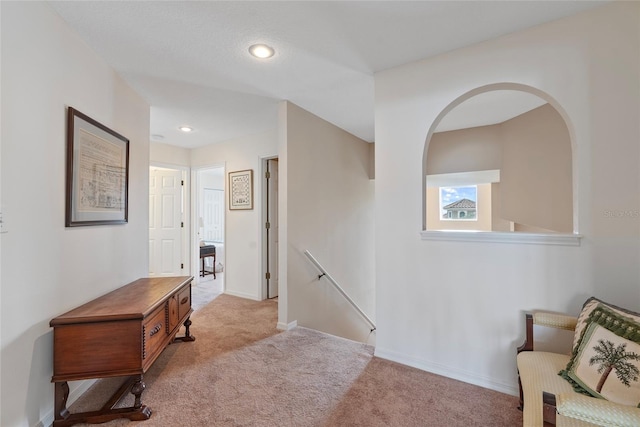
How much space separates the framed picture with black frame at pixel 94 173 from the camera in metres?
1.83

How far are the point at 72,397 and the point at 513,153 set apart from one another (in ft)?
15.7

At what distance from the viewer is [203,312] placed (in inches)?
142

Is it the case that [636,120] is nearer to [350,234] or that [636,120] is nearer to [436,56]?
[436,56]

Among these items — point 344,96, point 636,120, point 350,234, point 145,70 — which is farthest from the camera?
point 350,234

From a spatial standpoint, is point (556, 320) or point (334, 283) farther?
point (334, 283)

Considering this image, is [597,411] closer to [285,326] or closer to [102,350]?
[102,350]

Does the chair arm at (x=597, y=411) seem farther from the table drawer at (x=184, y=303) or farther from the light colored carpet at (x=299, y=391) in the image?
the table drawer at (x=184, y=303)

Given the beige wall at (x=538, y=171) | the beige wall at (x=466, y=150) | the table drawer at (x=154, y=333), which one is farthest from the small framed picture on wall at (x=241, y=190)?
the beige wall at (x=538, y=171)

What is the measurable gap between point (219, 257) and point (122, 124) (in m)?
4.49

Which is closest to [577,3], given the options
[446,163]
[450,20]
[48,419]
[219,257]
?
[450,20]

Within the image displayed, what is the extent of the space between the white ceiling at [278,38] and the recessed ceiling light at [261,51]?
0.17ft

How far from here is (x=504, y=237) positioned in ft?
6.38

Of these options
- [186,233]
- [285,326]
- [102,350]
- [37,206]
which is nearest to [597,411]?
[102,350]

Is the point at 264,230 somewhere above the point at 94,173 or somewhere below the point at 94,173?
below
